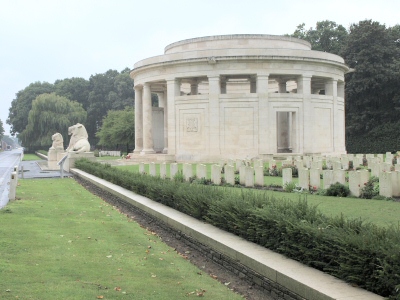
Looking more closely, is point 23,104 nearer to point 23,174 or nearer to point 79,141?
point 79,141

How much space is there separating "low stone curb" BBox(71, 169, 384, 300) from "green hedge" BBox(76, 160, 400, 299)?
0.13 meters

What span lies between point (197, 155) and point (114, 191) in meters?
18.7

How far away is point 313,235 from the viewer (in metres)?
6.17

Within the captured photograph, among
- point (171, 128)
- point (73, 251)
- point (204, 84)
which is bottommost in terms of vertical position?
point (73, 251)

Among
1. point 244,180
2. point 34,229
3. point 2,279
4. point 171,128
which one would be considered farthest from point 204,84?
point 2,279

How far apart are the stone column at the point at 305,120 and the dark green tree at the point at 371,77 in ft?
53.2

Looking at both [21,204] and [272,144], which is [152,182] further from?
[272,144]

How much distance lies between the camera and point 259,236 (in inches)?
296

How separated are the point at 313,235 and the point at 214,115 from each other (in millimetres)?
28382

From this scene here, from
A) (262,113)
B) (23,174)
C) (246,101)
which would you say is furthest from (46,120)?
(262,113)

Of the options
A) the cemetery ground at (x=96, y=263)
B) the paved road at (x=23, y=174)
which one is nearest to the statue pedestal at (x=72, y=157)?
the paved road at (x=23, y=174)

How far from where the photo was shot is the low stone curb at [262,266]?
17.0 ft

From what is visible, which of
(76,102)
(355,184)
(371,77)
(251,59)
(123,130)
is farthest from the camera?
(76,102)

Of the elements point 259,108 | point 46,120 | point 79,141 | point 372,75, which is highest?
point 372,75
